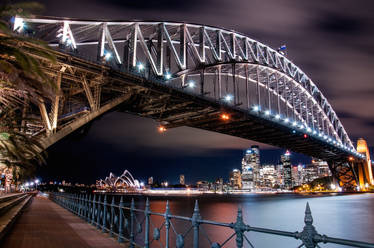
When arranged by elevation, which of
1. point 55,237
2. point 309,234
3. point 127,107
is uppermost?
point 127,107

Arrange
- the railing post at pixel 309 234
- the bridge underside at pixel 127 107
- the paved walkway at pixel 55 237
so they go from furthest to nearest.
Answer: the bridge underside at pixel 127 107, the paved walkway at pixel 55 237, the railing post at pixel 309 234

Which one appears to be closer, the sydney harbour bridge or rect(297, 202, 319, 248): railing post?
rect(297, 202, 319, 248): railing post

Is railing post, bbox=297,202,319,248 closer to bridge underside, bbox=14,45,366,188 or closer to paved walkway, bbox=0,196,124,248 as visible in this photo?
bridge underside, bbox=14,45,366,188

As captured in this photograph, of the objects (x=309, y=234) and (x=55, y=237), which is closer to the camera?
(x=309, y=234)

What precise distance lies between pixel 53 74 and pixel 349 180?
11236cm

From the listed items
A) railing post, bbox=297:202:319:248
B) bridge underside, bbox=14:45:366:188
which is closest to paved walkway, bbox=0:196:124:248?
bridge underside, bbox=14:45:366:188

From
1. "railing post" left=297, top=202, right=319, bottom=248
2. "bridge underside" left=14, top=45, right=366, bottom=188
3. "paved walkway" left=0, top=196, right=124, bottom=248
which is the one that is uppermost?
"bridge underside" left=14, top=45, right=366, bottom=188

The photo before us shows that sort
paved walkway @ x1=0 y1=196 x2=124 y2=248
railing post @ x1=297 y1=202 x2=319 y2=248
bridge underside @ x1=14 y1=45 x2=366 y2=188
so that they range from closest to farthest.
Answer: railing post @ x1=297 y1=202 x2=319 y2=248 < paved walkway @ x1=0 y1=196 x2=124 y2=248 < bridge underside @ x1=14 y1=45 x2=366 y2=188

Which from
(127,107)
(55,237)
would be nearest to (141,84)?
(127,107)

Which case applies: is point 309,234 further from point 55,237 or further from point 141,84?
point 141,84

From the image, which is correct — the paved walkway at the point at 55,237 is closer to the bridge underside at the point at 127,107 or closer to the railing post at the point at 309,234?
the bridge underside at the point at 127,107

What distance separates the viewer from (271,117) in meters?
54.0

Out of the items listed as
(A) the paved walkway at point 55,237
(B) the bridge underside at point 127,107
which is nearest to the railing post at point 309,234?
(B) the bridge underside at point 127,107

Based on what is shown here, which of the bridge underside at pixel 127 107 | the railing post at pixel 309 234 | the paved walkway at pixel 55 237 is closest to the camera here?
the railing post at pixel 309 234
